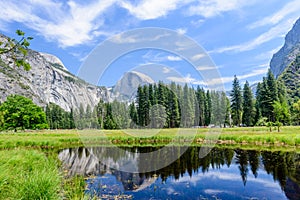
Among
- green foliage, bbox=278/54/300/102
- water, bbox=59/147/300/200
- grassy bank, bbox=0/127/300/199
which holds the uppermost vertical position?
green foliage, bbox=278/54/300/102

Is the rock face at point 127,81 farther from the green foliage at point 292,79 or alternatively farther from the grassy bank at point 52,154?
the green foliage at point 292,79

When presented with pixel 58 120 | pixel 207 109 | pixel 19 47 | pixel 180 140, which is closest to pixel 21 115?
pixel 180 140

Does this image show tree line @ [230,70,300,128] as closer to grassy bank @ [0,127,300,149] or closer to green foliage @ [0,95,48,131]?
grassy bank @ [0,127,300,149]

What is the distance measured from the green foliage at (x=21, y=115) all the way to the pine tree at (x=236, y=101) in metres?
50.4

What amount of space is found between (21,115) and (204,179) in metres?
51.7

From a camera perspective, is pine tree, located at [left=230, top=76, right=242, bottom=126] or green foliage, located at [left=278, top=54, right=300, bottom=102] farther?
green foliage, located at [left=278, top=54, right=300, bottom=102]

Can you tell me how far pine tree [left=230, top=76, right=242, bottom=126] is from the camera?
6675 cm

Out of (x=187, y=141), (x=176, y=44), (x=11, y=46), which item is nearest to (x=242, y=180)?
(x=176, y=44)

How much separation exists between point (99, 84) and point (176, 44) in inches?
301

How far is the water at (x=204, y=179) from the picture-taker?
1132 centimetres

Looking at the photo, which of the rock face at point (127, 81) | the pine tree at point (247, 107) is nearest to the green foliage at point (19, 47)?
the rock face at point (127, 81)

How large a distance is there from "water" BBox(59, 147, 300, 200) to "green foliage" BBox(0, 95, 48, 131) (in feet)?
133

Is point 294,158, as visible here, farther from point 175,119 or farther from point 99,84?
point 175,119

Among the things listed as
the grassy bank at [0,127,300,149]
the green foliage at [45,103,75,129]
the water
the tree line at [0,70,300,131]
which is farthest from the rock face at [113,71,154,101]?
the green foliage at [45,103,75,129]
